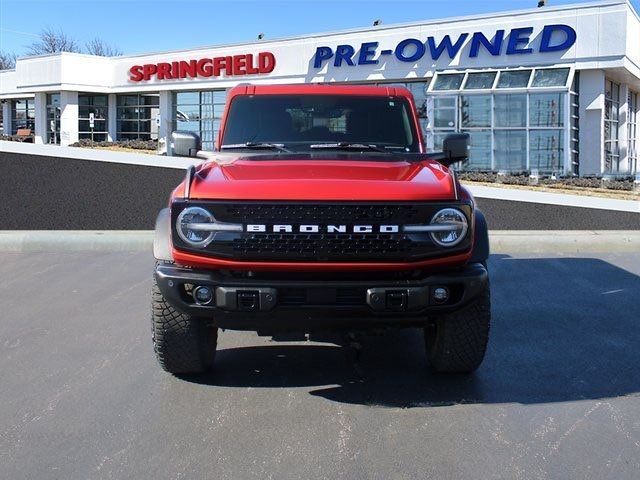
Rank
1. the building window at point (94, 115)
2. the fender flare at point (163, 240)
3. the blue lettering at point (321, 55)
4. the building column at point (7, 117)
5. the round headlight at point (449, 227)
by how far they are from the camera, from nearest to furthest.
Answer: the round headlight at point (449, 227), the fender flare at point (163, 240), the blue lettering at point (321, 55), the building window at point (94, 115), the building column at point (7, 117)

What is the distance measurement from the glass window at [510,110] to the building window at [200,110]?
1318 centimetres

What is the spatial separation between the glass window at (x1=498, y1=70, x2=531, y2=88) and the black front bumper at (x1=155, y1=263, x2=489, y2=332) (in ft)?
63.6

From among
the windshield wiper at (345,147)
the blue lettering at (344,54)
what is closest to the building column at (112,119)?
the blue lettering at (344,54)

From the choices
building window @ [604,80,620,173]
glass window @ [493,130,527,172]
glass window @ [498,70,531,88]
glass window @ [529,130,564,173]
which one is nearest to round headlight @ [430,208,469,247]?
glass window @ [529,130,564,173]

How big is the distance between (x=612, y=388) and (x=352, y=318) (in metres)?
1.90

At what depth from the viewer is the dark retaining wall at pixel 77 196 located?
12391 millimetres

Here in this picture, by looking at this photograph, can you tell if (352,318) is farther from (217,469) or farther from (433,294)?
(217,469)

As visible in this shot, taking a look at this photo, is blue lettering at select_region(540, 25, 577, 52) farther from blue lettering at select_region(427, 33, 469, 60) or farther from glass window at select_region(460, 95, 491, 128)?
blue lettering at select_region(427, 33, 469, 60)

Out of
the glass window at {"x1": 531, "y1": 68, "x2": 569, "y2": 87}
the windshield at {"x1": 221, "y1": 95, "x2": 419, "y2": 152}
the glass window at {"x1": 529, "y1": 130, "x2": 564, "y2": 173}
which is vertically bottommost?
the windshield at {"x1": 221, "y1": 95, "x2": 419, "y2": 152}

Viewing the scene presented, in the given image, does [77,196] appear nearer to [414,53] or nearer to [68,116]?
[414,53]

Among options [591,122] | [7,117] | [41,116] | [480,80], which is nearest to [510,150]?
[480,80]

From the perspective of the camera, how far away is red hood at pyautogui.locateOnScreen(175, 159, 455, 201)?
4043 mm

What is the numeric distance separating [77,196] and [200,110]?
2057 cm

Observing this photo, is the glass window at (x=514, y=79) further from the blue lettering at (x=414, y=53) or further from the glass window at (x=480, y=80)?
the blue lettering at (x=414, y=53)
